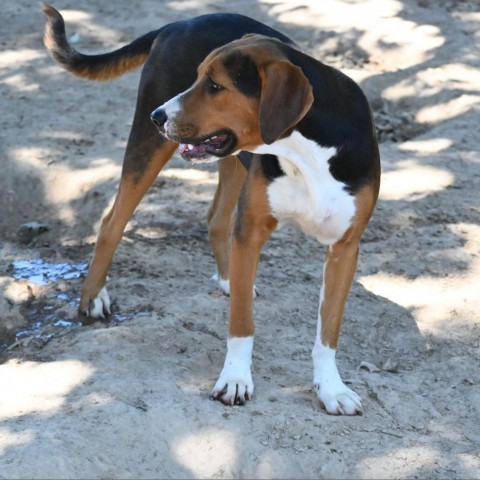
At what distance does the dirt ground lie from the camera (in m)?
3.90

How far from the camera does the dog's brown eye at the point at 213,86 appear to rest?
405 cm

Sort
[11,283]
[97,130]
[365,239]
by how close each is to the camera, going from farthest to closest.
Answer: [97,130]
[365,239]
[11,283]

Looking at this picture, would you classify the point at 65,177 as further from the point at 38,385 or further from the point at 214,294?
the point at 38,385

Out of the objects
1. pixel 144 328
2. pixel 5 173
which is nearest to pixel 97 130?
pixel 5 173

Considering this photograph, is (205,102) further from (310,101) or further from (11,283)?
(11,283)

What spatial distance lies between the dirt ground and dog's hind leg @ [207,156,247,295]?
0.58 feet

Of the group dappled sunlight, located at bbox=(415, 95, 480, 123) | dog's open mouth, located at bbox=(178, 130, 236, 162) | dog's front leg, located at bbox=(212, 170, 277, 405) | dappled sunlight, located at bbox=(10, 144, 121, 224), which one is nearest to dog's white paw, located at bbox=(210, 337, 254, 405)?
dog's front leg, located at bbox=(212, 170, 277, 405)

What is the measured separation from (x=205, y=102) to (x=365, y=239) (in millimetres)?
2564

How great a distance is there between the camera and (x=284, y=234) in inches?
255

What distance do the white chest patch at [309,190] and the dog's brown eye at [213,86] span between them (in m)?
0.30

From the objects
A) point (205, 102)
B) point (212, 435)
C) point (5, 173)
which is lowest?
point (5, 173)

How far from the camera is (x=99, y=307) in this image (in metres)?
5.34

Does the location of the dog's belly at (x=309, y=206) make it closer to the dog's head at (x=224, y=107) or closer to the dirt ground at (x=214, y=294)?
the dog's head at (x=224, y=107)

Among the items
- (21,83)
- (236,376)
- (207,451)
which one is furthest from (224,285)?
(21,83)
